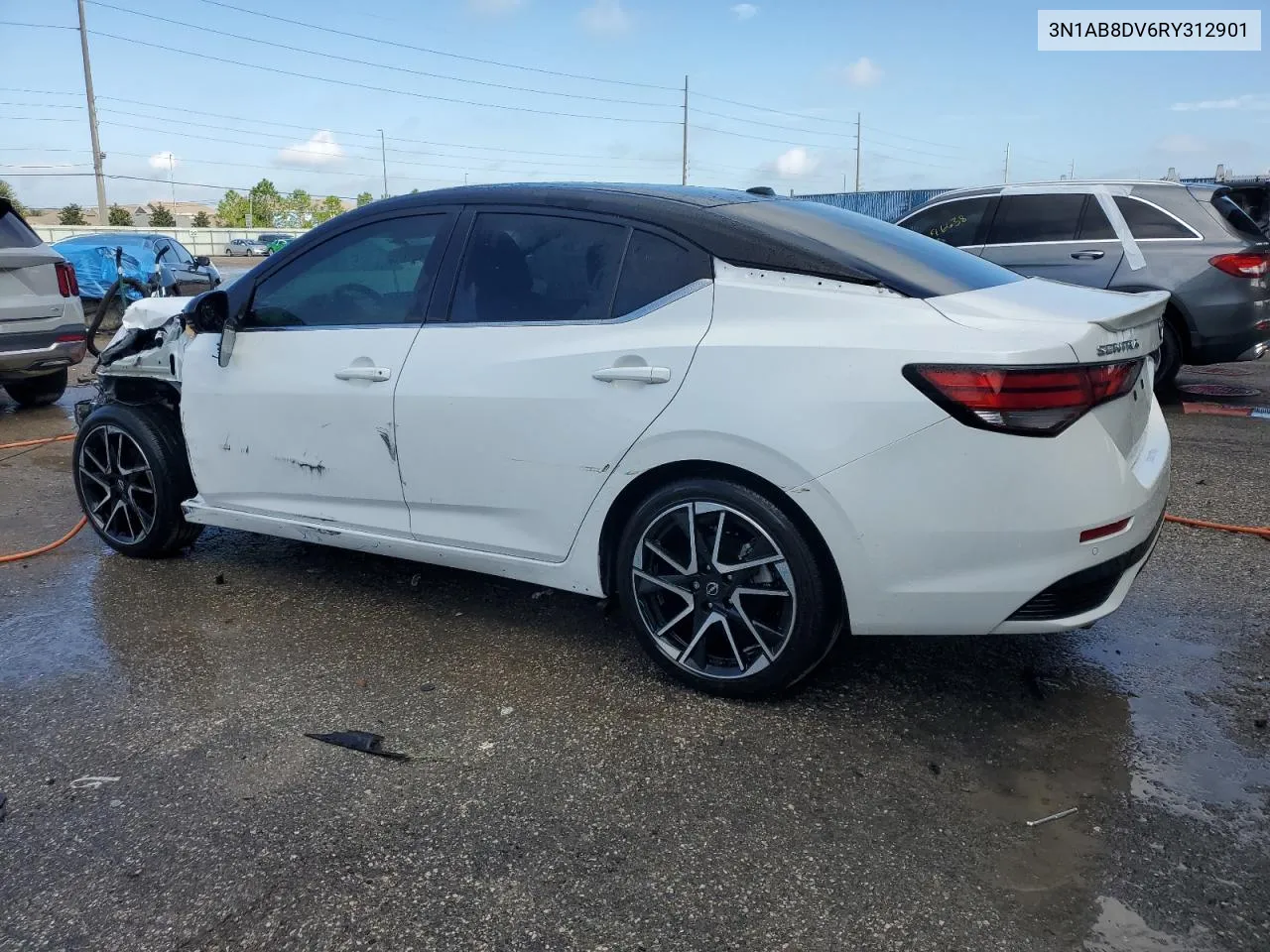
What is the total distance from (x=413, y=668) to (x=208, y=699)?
0.67m

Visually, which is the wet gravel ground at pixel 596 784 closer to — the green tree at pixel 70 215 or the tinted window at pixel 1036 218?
the tinted window at pixel 1036 218

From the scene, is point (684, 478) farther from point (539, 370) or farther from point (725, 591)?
point (539, 370)

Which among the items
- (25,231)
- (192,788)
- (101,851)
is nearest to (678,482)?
(192,788)

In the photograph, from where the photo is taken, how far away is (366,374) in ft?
12.0

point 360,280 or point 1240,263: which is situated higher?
point 360,280

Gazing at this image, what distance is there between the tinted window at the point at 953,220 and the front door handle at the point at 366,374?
626cm

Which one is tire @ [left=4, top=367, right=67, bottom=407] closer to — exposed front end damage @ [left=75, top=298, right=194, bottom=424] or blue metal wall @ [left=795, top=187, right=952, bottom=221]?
exposed front end damage @ [left=75, top=298, right=194, bottom=424]

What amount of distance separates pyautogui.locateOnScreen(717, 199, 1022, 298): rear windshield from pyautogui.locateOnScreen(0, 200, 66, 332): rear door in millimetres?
6482

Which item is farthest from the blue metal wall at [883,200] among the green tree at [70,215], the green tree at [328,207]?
the green tree at [328,207]

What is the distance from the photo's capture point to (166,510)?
454 centimetres

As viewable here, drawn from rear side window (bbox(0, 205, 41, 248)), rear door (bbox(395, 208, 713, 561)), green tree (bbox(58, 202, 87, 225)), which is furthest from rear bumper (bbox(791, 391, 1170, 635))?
green tree (bbox(58, 202, 87, 225))

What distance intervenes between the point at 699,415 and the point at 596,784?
108cm

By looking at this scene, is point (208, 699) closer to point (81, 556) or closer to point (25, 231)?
point (81, 556)

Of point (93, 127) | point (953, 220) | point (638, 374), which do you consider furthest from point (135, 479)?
point (93, 127)
